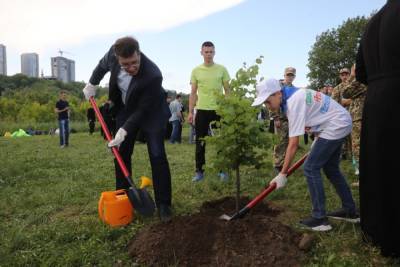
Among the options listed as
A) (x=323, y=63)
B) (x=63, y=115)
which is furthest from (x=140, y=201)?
(x=323, y=63)

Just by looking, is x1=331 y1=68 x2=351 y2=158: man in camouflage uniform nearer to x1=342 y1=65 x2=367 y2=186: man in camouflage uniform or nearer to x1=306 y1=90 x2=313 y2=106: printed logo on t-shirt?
x1=342 y1=65 x2=367 y2=186: man in camouflage uniform

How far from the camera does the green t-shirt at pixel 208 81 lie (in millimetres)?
5688

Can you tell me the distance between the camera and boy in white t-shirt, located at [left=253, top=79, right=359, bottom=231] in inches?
130

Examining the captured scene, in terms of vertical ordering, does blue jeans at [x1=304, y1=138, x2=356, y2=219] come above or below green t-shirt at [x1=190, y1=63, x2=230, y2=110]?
below

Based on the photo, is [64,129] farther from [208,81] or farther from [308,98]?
[308,98]

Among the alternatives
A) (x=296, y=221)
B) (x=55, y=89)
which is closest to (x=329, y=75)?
(x=296, y=221)

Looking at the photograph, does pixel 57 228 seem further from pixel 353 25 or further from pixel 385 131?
pixel 353 25

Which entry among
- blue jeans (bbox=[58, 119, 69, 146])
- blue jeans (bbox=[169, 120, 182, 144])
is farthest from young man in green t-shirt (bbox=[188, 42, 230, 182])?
blue jeans (bbox=[58, 119, 69, 146])

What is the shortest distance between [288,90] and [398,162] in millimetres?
1077

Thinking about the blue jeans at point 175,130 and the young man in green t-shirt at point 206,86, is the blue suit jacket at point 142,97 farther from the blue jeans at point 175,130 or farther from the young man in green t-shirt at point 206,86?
the blue jeans at point 175,130

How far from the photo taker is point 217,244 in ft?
10.4

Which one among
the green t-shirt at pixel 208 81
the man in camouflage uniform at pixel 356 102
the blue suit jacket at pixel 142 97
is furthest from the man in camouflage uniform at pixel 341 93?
the blue suit jacket at pixel 142 97

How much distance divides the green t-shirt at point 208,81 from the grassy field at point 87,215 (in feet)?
3.75

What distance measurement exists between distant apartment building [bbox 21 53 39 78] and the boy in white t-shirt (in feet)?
286
